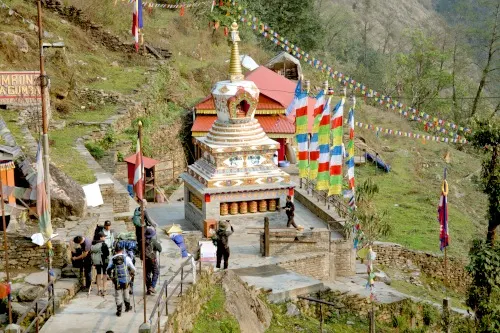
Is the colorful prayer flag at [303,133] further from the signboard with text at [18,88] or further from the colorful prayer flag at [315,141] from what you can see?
the signboard with text at [18,88]

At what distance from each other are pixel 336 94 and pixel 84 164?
3226cm

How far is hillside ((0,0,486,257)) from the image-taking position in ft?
96.5

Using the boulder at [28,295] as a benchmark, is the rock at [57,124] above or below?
above

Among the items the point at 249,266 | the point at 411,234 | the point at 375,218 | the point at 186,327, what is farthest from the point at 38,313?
the point at 411,234

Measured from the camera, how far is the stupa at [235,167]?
21.7 meters

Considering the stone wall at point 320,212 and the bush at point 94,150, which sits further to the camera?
the bush at point 94,150

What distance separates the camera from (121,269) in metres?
12.7

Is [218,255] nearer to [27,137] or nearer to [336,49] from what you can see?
[27,137]

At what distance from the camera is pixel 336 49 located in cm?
7750

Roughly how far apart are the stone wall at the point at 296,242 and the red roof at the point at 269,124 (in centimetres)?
1121

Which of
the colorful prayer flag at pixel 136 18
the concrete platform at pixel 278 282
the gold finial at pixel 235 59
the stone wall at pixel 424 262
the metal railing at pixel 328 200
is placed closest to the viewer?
the concrete platform at pixel 278 282

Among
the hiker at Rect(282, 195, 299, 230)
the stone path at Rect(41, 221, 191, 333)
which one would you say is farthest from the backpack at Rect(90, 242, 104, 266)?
the hiker at Rect(282, 195, 299, 230)

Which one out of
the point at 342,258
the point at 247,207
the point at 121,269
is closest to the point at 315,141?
the point at 247,207

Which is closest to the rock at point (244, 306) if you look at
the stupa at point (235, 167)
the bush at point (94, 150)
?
the stupa at point (235, 167)
